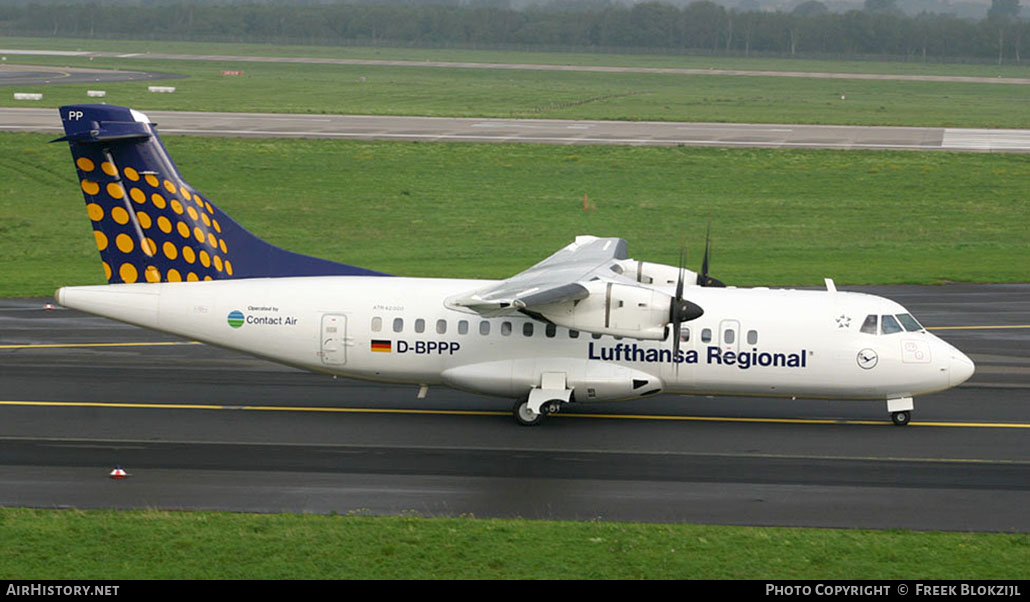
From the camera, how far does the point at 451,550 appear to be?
17984 millimetres

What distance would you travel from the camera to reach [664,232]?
172ft

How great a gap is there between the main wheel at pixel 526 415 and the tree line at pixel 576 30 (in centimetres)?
15727

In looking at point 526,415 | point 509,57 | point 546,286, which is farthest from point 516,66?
point 546,286

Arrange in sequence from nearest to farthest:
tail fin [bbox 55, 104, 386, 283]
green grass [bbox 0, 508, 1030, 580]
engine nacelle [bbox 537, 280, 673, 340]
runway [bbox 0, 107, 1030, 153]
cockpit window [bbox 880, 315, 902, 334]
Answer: green grass [bbox 0, 508, 1030, 580], engine nacelle [bbox 537, 280, 673, 340], tail fin [bbox 55, 104, 386, 283], cockpit window [bbox 880, 315, 902, 334], runway [bbox 0, 107, 1030, 153]

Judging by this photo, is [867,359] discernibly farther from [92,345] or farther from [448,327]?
[92,345]

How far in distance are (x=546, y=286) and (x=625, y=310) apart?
169 centimetres

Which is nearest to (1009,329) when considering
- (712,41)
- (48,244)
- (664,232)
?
(664,232)

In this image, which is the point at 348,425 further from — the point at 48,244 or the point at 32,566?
the point at 48,244

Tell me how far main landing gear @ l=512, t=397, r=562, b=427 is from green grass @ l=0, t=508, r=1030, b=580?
6223 mm

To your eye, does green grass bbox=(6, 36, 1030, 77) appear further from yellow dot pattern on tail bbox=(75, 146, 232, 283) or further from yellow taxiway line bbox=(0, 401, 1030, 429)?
yellow dot pattern on tail bbox=(75, 146, 232, 283)

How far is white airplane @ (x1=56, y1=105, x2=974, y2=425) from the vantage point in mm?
25438

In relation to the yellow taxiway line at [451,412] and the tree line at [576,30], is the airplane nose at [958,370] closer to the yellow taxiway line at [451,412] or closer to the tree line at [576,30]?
the yellow taxiway line at [451,412]

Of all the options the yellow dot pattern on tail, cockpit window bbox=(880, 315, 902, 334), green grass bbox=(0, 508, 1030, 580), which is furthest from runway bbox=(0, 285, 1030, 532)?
the yellow dot pattern on tail

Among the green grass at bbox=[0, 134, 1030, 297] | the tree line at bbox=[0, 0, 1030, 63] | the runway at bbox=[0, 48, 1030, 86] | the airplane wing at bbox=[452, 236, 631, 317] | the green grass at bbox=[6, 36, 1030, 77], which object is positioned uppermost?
the tree line at bbox=[0, 0, 1030, 63]
